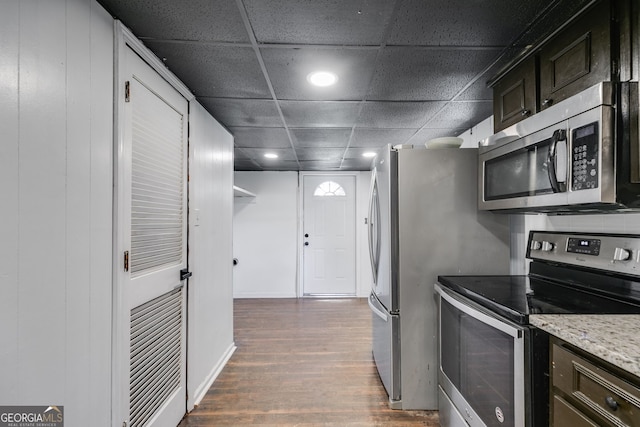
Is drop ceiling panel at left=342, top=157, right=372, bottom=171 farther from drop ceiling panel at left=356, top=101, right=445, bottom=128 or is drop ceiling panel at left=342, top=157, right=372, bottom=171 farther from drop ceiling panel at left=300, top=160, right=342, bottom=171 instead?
drop ceiling panel at left=356, top=101, right=445, bottom=128

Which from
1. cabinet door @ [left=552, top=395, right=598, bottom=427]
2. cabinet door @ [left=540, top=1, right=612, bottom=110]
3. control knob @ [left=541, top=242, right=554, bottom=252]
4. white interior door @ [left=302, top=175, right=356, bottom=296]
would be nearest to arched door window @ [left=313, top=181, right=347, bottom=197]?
white interior door @ [left=302, top=175, right=356, bottom=296]

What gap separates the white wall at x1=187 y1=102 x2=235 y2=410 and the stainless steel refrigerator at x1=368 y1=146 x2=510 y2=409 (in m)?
1.36

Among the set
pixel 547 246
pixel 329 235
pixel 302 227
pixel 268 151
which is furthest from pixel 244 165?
pixel 547 246

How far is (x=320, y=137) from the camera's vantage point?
3.14 metres

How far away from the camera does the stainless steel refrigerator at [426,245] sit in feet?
6.82

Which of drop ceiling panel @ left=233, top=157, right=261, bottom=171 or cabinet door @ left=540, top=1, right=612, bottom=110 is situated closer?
cabinet door @ left=540, top=1, right=612, bottom=110

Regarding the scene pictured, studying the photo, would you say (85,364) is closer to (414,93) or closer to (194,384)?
(194,384)

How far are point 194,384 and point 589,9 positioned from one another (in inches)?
114

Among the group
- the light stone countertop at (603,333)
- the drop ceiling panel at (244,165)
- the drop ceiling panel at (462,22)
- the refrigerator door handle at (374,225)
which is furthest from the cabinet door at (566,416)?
the drop ceiling panel at (244,165)

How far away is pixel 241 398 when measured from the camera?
224cm

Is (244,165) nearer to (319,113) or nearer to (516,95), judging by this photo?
(319,113)

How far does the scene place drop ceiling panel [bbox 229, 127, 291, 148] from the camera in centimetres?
292

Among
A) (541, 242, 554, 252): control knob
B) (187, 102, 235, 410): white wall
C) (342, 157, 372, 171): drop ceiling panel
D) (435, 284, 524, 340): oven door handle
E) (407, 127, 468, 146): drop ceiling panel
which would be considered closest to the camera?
(435, 284, 524, 340): oven door handle

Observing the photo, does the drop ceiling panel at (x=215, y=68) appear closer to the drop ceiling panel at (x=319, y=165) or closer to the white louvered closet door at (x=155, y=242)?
the white louvered closet door at (x=155, y=242)
